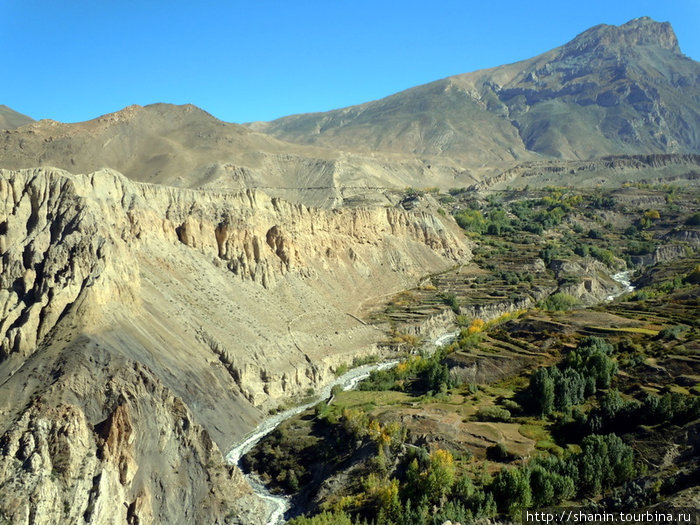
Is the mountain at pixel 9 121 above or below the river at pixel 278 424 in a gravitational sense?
above

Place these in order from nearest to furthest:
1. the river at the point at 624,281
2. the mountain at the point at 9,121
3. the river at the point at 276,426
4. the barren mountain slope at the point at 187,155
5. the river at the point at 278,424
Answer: the river at the point at 276,426, the river at the point at 278,424, the river at the point at 624,281, the barren mountain slope at the point at 187,155, the mountain at the point at 9,121

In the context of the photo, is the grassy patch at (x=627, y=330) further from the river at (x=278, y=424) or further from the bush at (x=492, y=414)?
the bush at (x=492, y=414)

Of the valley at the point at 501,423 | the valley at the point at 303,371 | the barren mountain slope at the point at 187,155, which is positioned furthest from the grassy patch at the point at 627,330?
the barren mountain slope at the point at 187,155

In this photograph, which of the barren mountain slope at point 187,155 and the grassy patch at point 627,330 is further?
the barren mountain slope at point 187,155

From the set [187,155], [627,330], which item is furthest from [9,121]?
[627,330]

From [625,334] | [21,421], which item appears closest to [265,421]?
[21,421]

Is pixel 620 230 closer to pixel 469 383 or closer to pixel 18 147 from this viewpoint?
pixel 469 383

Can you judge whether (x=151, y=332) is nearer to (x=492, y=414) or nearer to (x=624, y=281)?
(x=492, y=414)
